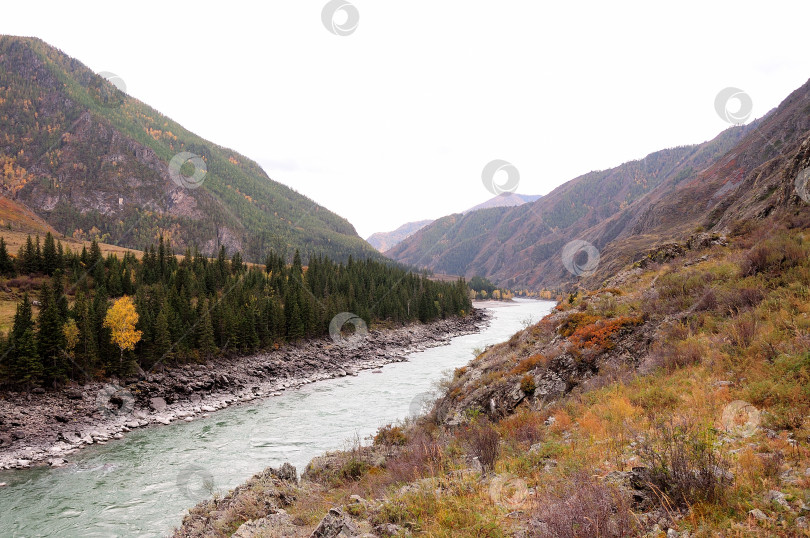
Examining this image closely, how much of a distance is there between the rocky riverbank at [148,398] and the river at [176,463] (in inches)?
80.8

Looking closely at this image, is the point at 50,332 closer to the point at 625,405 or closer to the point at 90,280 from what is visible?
the point at 90,280

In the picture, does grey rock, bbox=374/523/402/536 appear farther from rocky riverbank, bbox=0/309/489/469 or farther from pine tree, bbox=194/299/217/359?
pine tree, bbox=194/299/217/359

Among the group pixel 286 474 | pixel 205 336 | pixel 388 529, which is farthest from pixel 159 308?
pixel 388 529

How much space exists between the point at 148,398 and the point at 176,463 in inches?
665

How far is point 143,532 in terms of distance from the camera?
15.1 meters

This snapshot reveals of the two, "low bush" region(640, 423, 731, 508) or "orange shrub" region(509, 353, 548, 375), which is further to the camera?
"orange shrub" region(509, 353, 548, 375)

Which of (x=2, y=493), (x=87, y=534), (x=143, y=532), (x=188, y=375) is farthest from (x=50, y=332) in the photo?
(x=143, y=532)

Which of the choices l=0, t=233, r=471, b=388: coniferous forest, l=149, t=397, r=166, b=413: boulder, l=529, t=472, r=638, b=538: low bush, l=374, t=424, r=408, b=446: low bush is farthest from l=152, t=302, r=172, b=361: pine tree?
l=529, t=472, r=638, b=538: low bush

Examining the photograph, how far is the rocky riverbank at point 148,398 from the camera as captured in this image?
2630cm

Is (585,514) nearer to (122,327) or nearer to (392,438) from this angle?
(392,438)

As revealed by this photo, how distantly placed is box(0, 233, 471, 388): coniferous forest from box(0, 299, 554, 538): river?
12.4 m

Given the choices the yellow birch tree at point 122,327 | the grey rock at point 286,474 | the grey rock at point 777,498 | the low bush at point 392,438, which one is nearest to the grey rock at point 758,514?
the grey rock at point 777,498

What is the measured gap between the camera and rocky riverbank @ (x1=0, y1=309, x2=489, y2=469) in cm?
2630

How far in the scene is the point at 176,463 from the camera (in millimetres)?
22781
